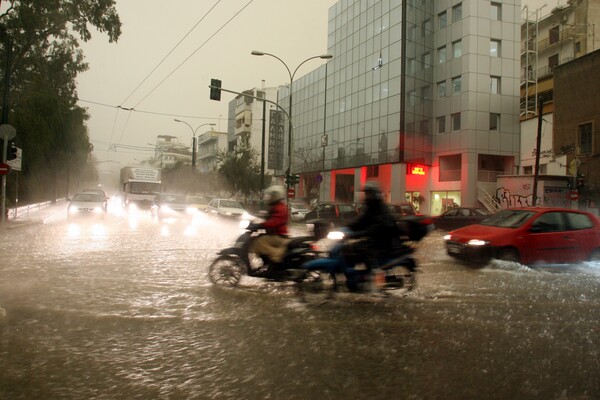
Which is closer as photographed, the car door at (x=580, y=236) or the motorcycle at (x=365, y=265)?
the motorcycle at (x=365, y=265)

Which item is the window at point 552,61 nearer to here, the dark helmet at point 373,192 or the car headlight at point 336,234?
the car headlight at point 336,234

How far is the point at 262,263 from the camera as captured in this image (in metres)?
7.52

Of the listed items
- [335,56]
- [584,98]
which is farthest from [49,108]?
[584,98]

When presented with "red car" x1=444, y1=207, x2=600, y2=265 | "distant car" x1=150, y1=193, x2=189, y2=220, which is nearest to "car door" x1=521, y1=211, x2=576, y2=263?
"red car" x1=444, y1=207, x2=600, y2=265

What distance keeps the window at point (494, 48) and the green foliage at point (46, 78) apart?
2842 cm

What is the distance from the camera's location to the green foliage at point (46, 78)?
27.0m

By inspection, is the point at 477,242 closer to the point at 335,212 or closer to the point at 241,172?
the point at 335,212

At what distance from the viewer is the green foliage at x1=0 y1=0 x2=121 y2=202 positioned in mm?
27016

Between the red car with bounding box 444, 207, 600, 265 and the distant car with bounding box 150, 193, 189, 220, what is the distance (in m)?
17.8

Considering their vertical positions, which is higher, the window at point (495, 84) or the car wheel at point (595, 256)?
the window at point (495, 84)

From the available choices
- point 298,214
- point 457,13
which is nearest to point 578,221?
point 298,214

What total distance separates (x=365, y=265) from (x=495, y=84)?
3641cm

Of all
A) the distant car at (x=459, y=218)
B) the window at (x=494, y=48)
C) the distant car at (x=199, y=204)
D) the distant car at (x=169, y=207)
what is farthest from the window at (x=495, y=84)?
the distant car at (x=169, y=207)

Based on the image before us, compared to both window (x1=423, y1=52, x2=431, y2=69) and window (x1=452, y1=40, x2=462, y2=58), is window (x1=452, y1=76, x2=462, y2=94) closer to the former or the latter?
window (x1=452, y1=40, x2=462, y2=58)
